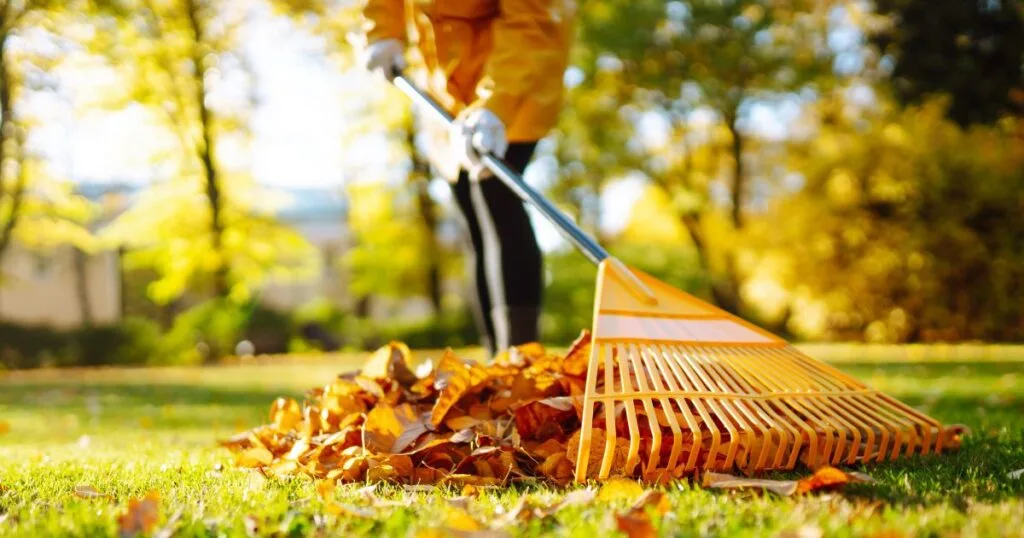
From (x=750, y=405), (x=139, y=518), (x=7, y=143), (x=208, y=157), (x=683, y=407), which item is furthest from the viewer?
(x=208, y=157)

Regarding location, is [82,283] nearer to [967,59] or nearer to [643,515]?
[967,59]

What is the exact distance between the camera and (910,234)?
39.7ft

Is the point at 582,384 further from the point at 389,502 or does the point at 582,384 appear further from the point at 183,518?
the point at 183,518

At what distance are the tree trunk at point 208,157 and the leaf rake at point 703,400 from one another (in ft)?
39.4

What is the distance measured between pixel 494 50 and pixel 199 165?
12734 mm

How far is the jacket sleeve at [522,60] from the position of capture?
287 cm

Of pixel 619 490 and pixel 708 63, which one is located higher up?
pixel 708 63

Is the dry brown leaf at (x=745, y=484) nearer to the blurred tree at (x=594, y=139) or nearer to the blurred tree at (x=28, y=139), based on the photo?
the blurred tree at (x=28, y=139)

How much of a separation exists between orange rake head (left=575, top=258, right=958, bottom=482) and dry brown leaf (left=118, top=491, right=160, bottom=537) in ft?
2.76

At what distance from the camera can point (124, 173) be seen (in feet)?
50.7

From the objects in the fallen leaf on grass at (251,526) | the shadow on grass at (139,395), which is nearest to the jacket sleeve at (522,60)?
the fallen leaf on grass at (251,526)

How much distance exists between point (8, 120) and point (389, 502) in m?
11.3

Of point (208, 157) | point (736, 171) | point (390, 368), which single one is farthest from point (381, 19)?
point (736, 171)

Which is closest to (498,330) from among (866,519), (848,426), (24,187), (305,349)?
(848,426)
